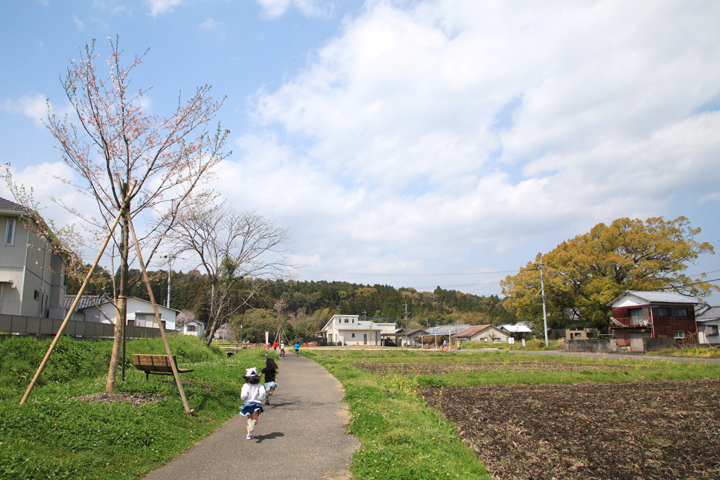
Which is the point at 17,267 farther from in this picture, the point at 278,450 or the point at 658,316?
the point at 658,316

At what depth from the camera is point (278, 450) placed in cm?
678

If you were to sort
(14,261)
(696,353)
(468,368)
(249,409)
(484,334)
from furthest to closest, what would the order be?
(484,334) → (696,353) → (468,368) → (14,261) → (249,409)

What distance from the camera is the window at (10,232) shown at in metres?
19.4

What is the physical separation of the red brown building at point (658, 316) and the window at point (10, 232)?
44952 mm

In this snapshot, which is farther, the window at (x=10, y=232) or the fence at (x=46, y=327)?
the window at (x=10, y=232)

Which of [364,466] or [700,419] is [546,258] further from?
[364,466]

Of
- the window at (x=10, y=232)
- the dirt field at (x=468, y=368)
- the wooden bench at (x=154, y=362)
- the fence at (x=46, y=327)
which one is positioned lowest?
the dirt field at (x=468, y=368)

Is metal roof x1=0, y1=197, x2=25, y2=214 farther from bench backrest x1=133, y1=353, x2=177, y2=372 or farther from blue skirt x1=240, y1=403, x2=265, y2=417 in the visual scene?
blue skirt x1=240, y1=403, x2=265, y2=417

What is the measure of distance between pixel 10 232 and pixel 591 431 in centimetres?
2377

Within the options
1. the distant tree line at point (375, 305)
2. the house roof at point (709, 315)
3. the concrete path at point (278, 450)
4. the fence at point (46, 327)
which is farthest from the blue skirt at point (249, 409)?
Answer: the distant tree line at point (375, 305)

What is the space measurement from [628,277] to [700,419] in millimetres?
41775

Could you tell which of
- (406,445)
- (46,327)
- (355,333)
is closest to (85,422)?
(406,445)

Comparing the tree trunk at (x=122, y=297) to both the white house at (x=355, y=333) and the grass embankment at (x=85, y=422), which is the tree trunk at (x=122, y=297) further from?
the white house at (x=355, y=333)

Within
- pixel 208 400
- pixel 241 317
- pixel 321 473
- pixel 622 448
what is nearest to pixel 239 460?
pixel 321 473
